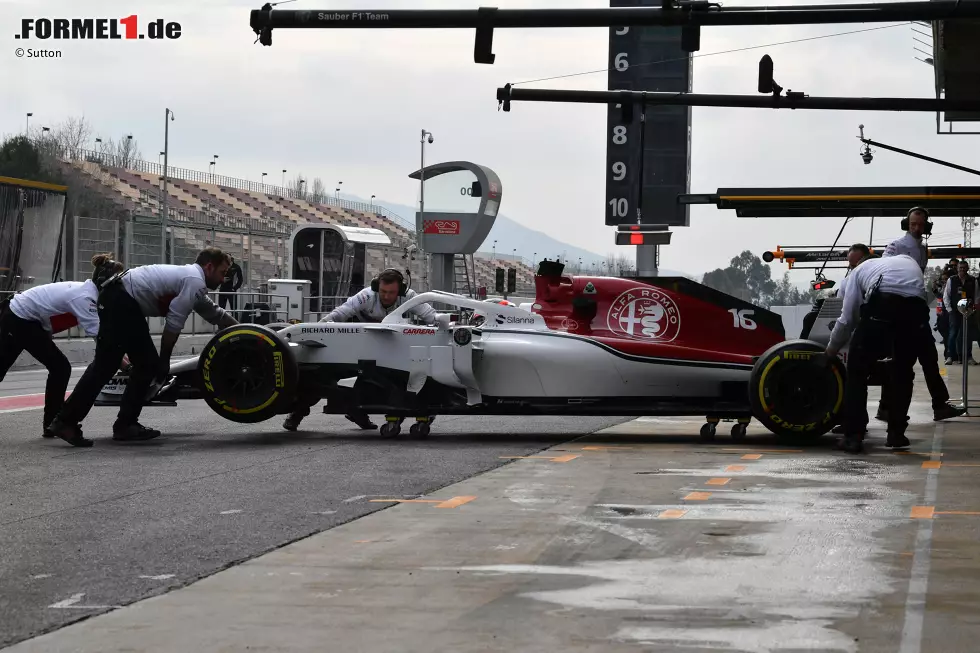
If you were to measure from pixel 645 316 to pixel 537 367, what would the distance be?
115 cm

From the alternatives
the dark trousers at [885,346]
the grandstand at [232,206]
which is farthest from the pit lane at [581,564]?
the grandstand at [232,206]

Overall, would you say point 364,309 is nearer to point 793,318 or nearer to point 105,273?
point 105,273

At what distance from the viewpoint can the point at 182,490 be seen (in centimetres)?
836

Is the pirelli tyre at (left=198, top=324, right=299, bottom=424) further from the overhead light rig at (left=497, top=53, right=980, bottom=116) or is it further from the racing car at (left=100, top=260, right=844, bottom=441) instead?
the overhead light rig at (left=497, top=53, right=980, bottom=116)

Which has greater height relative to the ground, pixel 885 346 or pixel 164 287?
pixel 164 287

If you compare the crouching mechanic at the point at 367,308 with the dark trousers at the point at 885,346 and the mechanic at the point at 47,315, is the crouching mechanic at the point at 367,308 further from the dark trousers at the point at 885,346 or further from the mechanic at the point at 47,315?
the dark trousers at the point at 885,346

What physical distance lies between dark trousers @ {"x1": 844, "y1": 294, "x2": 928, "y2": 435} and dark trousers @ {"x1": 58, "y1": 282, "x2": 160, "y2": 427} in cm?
549

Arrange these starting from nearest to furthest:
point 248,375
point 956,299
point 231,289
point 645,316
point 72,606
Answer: point 72,606
point 248,375
point 645,316
point 956,299
point 231,289

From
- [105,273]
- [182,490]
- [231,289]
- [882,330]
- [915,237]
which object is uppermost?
[915,237]

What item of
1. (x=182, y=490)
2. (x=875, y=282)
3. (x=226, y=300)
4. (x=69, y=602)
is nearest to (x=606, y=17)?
(x=875, y=282)

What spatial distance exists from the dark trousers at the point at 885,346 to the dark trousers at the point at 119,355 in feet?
18.0

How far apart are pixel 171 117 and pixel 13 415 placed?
5619 centimetres

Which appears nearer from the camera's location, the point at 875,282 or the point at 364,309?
the point at 875,282

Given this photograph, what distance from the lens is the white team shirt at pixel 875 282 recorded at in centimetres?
1086
